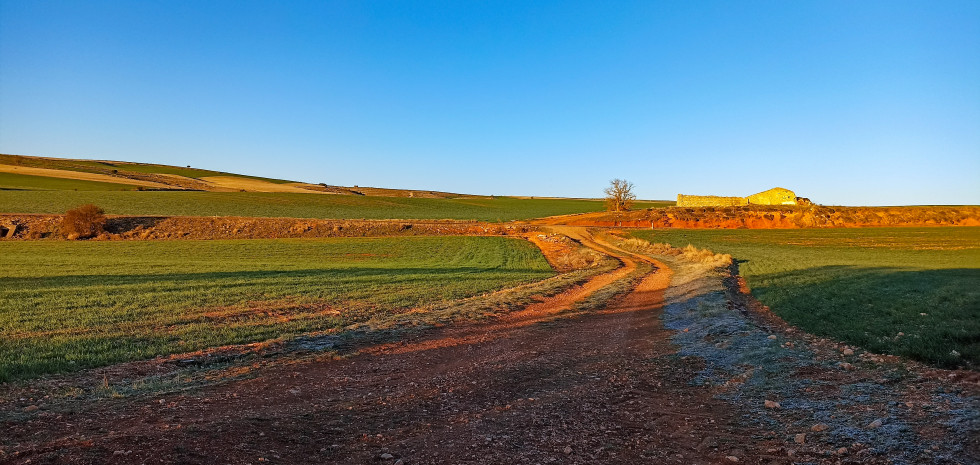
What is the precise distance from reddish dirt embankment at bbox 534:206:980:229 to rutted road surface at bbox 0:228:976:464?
74.6 m

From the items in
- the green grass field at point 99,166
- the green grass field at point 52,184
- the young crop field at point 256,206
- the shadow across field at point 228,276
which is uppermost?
the green grass field at point 99,166

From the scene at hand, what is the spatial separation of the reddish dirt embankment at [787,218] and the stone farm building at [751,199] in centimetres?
1301

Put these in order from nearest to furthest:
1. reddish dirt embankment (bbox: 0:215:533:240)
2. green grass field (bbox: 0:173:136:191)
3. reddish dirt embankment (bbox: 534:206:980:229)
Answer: reddish dirt embankment (bbox: 0:215:533:240)
reddish dirt embankment (bbox: 534:206:980:229)
green grass field (bbox: 0:173:136:191)

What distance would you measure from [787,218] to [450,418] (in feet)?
306

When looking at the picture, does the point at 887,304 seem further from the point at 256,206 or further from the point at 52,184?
the point at 52,184

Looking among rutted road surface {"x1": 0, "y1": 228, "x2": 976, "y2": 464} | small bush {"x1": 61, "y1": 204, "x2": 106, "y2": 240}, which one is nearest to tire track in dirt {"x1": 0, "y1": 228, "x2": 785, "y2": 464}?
rutted road surface {"x1": 0, "y1": 228, "x2": 976, "y2": 464}

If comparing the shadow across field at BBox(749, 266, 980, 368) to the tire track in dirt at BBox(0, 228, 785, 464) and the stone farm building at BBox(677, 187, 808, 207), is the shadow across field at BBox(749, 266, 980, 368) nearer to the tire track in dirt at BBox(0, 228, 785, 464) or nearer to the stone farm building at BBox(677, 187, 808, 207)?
the tire track in dirt at BBox(0, 228, 785, 464)

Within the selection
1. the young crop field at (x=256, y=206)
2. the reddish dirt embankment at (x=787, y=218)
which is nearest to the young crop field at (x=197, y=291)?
the young crop field at (x=256, y=206)

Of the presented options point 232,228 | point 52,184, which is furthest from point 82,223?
point 52,184

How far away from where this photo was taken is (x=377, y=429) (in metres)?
7.06

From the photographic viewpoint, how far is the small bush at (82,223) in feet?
184

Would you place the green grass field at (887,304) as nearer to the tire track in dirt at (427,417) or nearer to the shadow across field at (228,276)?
the tire track in dirt at (427,417)

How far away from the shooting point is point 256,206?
91.7 meters

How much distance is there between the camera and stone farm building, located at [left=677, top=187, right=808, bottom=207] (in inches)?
4075
